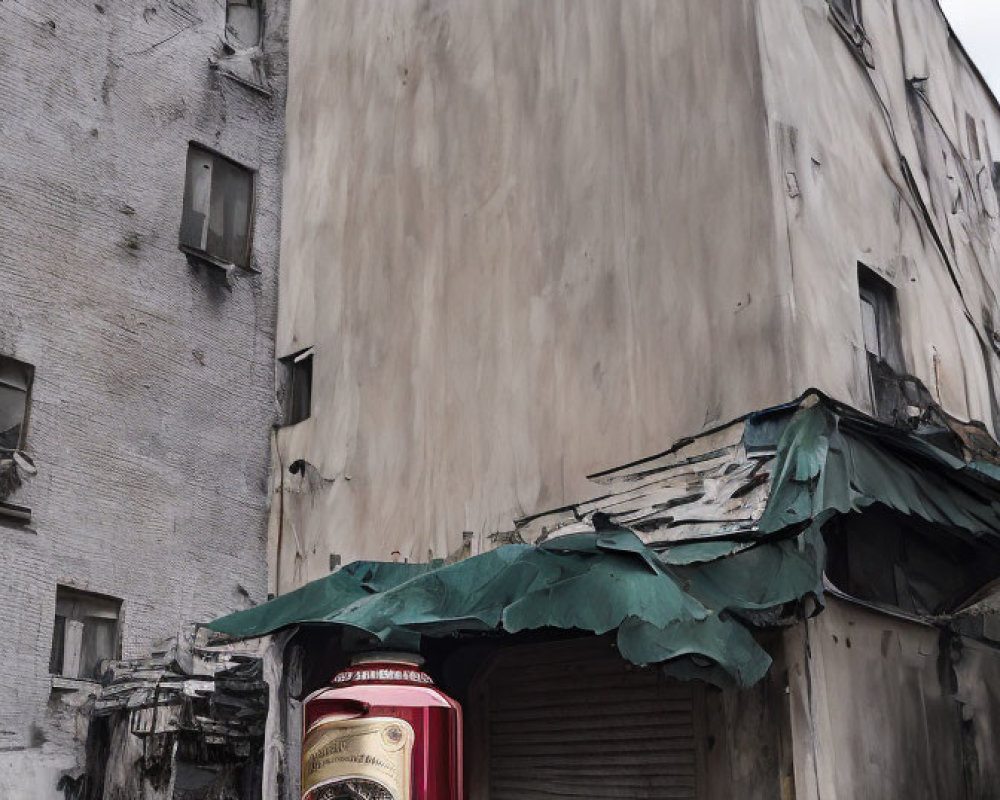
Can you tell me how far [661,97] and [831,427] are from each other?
3.48 meters

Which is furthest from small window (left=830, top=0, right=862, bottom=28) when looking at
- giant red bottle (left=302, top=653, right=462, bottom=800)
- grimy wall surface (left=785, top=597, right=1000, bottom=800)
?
giant red bottle (left=302, top=653, right=462, bottom=800)

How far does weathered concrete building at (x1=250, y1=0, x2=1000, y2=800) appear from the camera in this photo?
779cm

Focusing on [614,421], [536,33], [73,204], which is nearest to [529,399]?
[614,421]

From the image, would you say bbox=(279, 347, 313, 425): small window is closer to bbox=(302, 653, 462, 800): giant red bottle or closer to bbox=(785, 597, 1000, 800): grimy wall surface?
bbox=(302, 653, 462, 800): giant red bottle

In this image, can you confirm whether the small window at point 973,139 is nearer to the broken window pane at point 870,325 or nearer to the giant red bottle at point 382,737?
→ the broken window pane at point 870,325

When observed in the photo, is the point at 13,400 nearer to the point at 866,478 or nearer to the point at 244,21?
the point at 244,21

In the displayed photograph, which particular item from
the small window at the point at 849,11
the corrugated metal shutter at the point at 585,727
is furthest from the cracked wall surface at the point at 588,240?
the corrugated metal shutter at the point at 585,727

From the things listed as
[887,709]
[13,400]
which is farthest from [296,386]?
[887,709]

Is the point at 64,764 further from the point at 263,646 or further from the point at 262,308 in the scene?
the point at 262,308

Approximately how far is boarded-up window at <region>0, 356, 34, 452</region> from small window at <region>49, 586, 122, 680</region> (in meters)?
1.32

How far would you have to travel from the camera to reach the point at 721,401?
29.6 ft

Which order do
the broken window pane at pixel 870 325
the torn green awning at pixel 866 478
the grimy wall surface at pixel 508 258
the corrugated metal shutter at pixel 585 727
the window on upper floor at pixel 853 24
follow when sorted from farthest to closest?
the window on upper floor at pixel 853 24
the broken window pane at pixel 870 325
the grimy wall surface at pixel 508 258
the corrugated metal shutter at pixel 585 727
the torn green awning at pixel 866 478

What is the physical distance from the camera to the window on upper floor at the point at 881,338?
9.62 m

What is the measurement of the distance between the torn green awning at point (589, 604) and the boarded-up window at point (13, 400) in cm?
386
